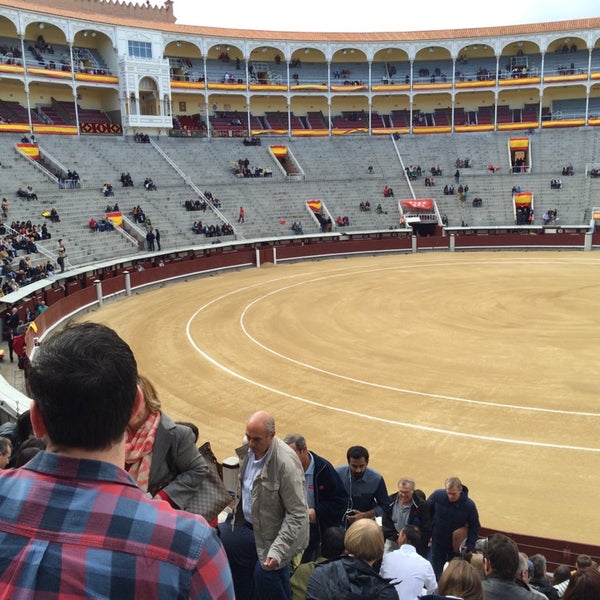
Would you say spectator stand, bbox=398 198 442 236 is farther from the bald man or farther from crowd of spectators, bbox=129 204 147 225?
the bald man

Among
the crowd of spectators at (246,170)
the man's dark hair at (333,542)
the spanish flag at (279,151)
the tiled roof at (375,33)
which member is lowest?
the man's dark hair at (333,542)

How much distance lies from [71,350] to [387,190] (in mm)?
48089

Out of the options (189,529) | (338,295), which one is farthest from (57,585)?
(338,295)

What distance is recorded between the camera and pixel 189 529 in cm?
164

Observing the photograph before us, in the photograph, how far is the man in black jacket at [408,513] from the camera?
6594 millimetres

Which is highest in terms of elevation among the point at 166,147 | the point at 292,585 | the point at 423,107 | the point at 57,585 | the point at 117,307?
the point at 423,107

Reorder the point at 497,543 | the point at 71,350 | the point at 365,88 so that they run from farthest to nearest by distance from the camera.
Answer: the point at 365,88 → the point at 497,543 → the point at 71,350

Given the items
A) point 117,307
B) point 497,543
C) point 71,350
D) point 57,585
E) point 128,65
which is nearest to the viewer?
point 57,585

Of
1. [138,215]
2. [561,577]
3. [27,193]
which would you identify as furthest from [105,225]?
[561,577]

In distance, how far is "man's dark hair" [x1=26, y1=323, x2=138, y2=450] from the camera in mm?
1741

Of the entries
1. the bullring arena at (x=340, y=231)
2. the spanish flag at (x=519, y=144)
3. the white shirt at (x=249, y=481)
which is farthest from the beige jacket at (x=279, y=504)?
the spanish flag at (x=519, y=144)

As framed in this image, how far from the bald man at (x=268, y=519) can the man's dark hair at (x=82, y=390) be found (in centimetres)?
268

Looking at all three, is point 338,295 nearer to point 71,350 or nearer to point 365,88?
point 71,350

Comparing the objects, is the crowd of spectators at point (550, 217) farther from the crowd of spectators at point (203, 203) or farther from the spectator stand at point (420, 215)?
the crowd of spectators at point (203, 203)
